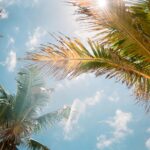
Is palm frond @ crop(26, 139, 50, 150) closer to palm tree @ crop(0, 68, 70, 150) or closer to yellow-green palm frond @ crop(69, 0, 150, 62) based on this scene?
palm tree @ crop(0, 68, 70, 150)

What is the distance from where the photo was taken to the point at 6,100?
60.7 feet

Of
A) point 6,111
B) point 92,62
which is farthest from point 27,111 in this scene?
point 92,62

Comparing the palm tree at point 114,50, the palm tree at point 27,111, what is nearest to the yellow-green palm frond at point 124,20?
the palm tree at point 114,50

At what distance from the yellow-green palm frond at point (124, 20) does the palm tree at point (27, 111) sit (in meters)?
11.8

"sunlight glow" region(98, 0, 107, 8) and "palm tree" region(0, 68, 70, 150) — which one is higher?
"sunlight glow" region(98, 0, 107, 8)

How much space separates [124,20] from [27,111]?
1312 centimetres

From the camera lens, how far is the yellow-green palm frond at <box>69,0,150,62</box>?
17.8 ft

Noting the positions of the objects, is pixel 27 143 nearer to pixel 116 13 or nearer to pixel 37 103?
pixel 37 103

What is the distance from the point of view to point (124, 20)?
5.49 meters

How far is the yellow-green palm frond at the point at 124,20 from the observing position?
5422mm

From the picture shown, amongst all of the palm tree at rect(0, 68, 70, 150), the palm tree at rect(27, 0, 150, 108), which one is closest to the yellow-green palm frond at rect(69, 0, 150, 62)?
the palm tree at rect(27, 0, 150, 108)

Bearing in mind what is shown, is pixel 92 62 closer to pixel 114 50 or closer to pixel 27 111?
pixel 114 50

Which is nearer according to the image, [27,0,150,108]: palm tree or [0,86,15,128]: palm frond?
[27,0,150,108]: palm tree

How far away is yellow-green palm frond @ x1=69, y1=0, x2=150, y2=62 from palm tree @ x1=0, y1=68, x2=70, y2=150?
465 inches
